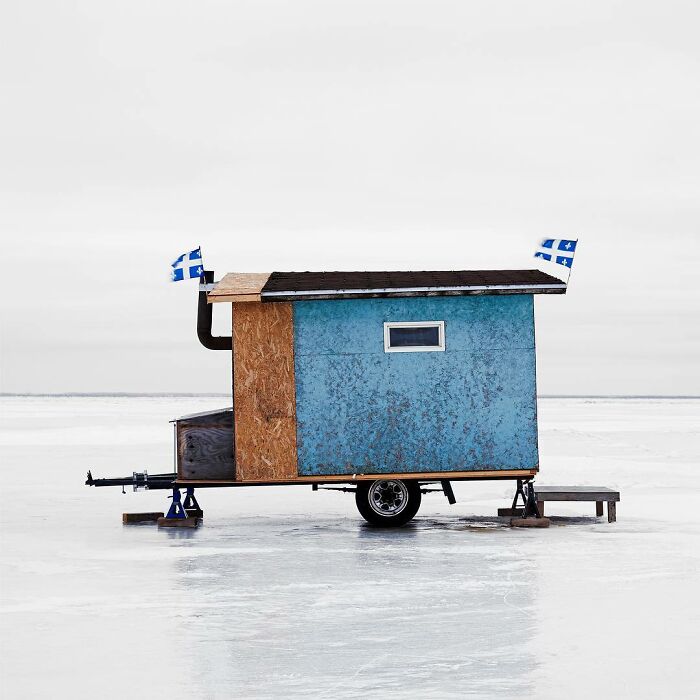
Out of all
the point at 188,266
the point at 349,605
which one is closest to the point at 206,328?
the point at 188,266

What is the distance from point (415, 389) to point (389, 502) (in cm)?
177

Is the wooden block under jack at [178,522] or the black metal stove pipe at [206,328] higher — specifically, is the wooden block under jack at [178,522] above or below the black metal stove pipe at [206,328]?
below

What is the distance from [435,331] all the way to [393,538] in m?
3.30

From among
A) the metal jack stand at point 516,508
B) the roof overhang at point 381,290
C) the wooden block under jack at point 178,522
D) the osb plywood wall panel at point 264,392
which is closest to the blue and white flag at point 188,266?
the roof overhang at point 381,290

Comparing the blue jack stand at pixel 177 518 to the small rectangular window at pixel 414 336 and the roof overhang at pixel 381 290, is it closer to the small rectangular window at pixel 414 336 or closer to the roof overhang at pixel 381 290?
the roof overhang at pixel 381 290

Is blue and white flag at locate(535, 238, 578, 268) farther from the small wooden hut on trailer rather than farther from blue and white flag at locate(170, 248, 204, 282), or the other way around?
blue and white flag at locate(170, 248, 204, 282)

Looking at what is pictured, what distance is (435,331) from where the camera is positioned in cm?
1767

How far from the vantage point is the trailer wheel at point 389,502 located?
17641 mm

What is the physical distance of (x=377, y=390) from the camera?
1750 centimetres

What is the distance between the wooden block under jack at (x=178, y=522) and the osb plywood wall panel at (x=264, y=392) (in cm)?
135

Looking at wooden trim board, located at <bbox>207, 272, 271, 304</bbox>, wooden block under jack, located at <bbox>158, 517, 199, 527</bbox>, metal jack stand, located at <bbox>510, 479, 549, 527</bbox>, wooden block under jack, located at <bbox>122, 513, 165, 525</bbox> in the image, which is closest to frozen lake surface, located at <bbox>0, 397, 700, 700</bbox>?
wooden block under jack, located at <bbox>122, 513, 165, 525</bbox>

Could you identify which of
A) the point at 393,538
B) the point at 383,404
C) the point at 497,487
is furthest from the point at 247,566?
the point at 497,487

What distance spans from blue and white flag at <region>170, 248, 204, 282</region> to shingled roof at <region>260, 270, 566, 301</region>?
1075mm

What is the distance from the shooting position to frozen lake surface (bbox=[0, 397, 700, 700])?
8156mm
